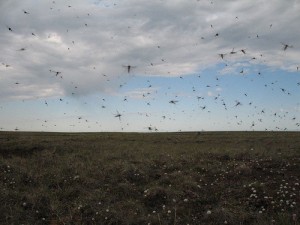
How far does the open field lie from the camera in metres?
12.9

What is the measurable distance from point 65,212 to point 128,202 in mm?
2316

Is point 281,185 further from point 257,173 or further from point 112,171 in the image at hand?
point 112,171

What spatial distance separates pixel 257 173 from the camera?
1681 centimetres

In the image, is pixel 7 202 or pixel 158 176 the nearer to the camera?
pixel 7 202

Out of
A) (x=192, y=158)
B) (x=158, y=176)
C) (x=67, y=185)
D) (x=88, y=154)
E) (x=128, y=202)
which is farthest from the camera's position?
(x=88, y=154)

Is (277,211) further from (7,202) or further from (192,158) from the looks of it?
(7,202)

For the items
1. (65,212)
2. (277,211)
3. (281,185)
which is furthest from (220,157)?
(65,212)

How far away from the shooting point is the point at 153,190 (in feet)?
48.9

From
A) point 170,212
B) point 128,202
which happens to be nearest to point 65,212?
point 128,202

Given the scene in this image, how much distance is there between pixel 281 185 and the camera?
48.1 ft

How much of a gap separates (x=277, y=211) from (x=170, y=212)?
3.64 m

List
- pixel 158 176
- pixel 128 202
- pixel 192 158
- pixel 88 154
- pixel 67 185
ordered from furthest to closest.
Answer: pixel 88 154
pixel 192 158
pixel 158 176
pixel 67 185
pixel 128 202

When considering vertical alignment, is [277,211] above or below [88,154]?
below

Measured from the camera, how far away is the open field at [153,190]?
12.9 m
